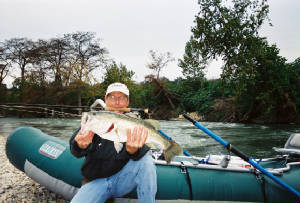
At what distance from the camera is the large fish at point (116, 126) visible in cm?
196

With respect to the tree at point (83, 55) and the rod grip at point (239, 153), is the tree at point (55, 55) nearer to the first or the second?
the tree at point (83, 55)

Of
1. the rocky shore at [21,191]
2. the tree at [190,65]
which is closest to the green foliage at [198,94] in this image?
the tree at [190,65]

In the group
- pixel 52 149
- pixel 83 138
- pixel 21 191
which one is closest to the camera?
pixel 83 138

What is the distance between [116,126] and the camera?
2021 mm

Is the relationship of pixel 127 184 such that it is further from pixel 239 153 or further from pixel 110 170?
pixel 239 153

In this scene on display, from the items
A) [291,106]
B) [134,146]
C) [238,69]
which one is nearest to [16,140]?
[134,146]

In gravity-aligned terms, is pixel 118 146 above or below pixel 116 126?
below

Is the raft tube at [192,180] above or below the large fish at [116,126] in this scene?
below

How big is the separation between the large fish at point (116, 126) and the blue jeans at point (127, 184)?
1.07 ft

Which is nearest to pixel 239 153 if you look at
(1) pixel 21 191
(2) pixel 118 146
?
Answer: (2) pixel 118 146

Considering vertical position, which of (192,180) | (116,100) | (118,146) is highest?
(116,100)

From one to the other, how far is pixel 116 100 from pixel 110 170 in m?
0.84

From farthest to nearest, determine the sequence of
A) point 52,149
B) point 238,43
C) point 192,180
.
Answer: point 238,43
point 52,149
point 192,180

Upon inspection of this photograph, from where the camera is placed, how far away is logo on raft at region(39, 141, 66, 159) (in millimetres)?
3374
